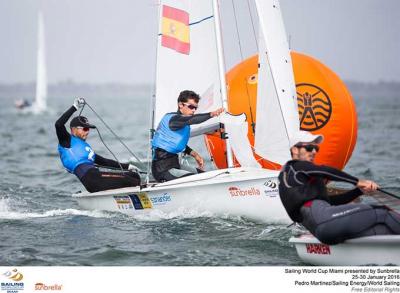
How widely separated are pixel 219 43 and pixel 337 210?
290cm

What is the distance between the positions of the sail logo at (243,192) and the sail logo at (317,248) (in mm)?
1201

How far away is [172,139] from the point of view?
22.4 feet

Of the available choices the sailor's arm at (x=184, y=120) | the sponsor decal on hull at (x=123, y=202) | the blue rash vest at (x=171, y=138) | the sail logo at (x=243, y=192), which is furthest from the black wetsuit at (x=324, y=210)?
the sponsor decal on hull at (x=123, y=202)

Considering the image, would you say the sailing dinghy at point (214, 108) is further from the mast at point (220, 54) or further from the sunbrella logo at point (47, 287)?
the sunbrella logo at point (47, 287)

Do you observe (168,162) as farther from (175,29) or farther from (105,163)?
(175,29)

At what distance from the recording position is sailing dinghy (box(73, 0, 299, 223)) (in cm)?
617

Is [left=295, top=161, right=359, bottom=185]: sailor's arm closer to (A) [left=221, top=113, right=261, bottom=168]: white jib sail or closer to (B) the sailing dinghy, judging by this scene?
(B) the sailing dinghy

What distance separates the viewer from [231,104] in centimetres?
756

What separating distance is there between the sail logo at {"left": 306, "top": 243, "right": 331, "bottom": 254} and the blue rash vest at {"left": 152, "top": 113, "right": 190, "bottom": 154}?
87.5 inches

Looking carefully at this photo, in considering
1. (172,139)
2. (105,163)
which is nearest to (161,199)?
(172,139)

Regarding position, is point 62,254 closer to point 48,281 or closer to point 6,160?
point 48,281

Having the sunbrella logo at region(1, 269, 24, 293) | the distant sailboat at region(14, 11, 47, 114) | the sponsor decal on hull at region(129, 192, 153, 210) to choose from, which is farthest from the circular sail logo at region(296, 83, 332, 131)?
the distant sailboat at region(14, 11, 47, 114)

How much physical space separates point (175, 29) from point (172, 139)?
1249 millimetres

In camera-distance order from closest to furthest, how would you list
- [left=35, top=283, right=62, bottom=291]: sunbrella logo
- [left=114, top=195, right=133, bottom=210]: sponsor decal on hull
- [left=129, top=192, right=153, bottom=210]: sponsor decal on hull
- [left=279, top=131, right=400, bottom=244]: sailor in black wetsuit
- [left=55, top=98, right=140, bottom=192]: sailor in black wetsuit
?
[left=279, top=131, right=400, bottom=244]: sailor in black wetsuit, [left=35, top=283, right=62, bottom=291]: sunbrella logo, [left=129, top=192, right=153, bottom=210]: sponsor decal on hull, [left=114, top=195, right=133, bottom=210]: sponsor decal on hull, [left=55, top=98, right=140, bottom=192]: sailor in black wetsuit
